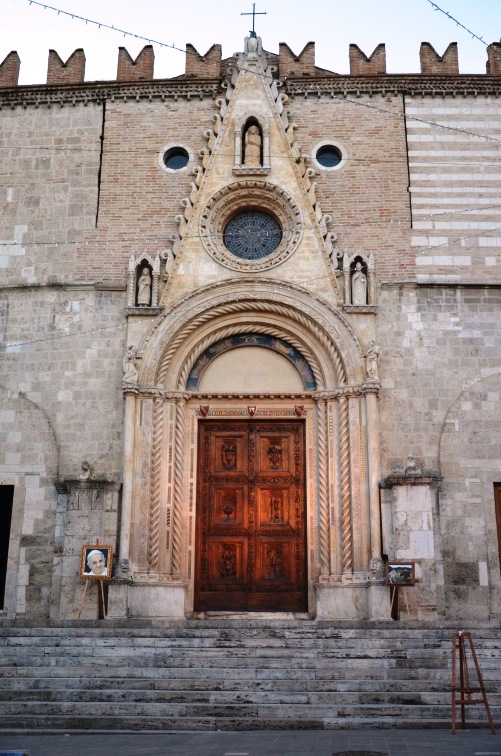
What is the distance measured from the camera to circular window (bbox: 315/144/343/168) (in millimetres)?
17672

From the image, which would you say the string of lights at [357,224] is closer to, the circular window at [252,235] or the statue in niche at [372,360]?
the circular window at [252,235]

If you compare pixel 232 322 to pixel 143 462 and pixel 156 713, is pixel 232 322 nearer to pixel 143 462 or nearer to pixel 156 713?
pixel 143 462

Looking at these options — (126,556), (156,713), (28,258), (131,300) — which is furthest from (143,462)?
(156,713)

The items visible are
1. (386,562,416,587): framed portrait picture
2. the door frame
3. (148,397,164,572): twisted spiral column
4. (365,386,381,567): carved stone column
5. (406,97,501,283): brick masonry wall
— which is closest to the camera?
(386,562,416,587): framed portrait picture

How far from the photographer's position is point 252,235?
686 inches

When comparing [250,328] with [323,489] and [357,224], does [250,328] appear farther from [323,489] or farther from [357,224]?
[323,489]

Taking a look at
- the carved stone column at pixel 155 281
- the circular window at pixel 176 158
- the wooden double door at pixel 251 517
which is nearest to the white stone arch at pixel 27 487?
the wooden double door at pixel 251 517

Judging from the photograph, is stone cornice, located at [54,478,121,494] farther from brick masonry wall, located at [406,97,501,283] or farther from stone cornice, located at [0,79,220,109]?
A: stone cornice, located at [0,79,220,109]

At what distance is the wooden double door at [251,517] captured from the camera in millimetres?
15695

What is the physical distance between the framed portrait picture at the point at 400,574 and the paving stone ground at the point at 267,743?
498 centimetres

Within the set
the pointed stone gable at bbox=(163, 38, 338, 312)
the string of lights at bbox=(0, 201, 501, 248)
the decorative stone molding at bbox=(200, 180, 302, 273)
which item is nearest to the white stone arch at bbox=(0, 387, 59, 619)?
the string of lights at bbox=(0, 201, 501, 248)

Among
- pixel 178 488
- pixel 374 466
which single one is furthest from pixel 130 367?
pixel 374 466

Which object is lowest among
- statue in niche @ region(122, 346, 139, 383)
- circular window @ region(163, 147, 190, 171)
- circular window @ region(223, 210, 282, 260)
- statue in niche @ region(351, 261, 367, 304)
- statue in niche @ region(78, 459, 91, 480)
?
statue in niche @ region(78, 459, 91, 480)

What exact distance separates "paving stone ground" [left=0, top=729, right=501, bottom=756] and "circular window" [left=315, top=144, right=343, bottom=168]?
38.8 feet
